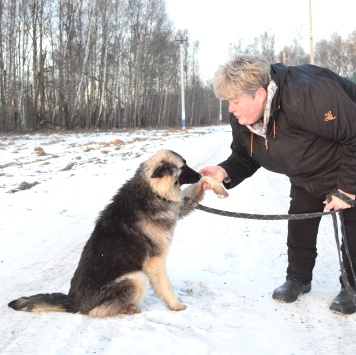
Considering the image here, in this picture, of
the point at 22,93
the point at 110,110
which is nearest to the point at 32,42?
the point at 22,93

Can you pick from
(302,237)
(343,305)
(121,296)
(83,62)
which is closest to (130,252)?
(121,296)

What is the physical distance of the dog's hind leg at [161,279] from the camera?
11.8 feet

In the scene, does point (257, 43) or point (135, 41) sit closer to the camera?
point (135, 41)

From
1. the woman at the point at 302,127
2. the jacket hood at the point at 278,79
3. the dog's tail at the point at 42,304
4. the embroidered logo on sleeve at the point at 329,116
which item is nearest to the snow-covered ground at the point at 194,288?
the dog's tail at the point at 42,304

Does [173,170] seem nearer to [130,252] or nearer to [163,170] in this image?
[163,170]

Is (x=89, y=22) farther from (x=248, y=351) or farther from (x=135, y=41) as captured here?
(x=248, y=351)

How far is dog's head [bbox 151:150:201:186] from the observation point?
3.76 meters

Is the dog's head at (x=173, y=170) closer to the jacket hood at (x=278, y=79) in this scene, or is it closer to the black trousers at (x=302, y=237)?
the black trousers at (x=302, y=237)

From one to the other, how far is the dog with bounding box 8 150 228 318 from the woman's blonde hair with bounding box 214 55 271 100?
100 cm

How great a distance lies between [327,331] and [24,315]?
7.57 feet

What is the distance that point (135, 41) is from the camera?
4509 cm

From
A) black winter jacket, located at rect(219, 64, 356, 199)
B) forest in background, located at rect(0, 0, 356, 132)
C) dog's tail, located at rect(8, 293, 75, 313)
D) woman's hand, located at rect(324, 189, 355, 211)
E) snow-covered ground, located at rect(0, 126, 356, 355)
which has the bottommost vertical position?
snow-covered ground, located at rect(0, 126, 356, 355)

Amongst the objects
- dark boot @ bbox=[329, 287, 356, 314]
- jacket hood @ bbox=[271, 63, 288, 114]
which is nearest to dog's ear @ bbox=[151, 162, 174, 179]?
jacket hood @ bbox=[271, 63, 288, 114]

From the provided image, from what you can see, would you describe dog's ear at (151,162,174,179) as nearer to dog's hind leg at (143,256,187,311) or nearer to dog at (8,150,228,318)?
dog at (8,150,228,318)
